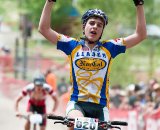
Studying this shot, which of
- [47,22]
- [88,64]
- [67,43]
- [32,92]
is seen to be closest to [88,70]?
[88,64]

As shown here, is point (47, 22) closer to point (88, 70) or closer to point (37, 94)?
point (88, 70)

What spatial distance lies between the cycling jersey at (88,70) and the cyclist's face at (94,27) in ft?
0.57

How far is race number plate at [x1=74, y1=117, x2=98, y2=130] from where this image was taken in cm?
790

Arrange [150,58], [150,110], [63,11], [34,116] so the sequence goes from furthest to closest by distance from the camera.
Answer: [63,11]
[150,58]
[150,110]
[34,116]

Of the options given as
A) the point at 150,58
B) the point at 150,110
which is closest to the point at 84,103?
the point at 150,110

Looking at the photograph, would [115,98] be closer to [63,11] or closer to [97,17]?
[97,17]

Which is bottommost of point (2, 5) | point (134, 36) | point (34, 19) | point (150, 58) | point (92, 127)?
point (92, 127)

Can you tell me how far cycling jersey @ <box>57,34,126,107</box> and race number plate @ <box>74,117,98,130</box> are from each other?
0.70 m

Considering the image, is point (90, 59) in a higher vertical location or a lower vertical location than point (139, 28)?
lower

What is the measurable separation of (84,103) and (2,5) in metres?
40.6

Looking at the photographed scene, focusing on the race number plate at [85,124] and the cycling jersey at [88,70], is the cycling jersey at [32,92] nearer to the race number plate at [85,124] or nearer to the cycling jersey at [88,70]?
the cycling jersey at [88,70]

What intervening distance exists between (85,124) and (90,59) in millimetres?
1040

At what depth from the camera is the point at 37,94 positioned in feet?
47.1

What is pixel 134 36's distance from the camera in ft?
28.6
